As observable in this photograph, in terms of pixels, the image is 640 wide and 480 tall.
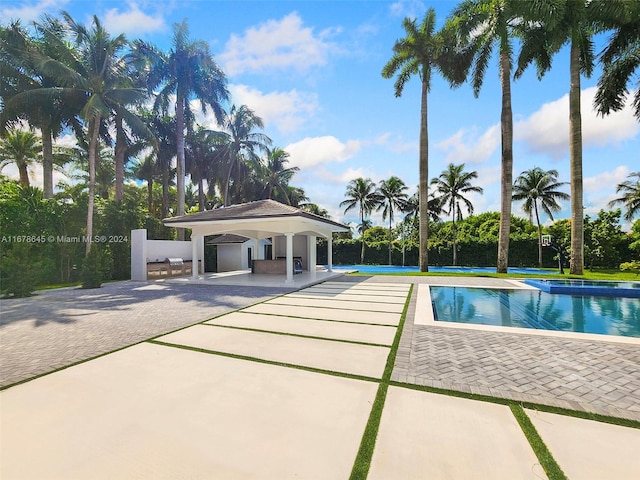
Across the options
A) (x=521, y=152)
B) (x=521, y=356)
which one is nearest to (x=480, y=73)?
(x=521, y=152)

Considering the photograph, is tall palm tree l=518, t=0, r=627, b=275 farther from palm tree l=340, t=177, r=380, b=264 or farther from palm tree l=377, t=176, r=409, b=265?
palm tree l=340, t=177, r=380, b=264

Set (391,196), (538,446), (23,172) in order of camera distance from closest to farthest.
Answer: (538,446), (23,172), (391,196)

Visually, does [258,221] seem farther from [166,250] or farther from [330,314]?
[330,314]

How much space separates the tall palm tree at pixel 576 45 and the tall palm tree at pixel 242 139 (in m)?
19.9

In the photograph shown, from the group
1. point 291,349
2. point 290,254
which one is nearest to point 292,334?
point 291,349

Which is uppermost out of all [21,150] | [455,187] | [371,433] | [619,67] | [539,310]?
[619,67]

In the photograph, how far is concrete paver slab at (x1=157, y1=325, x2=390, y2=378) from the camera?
425cm

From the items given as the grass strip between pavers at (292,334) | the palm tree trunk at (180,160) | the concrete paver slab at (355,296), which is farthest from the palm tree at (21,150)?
the grass strip between pavers at (292,334)

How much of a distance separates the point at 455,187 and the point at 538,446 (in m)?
30.1

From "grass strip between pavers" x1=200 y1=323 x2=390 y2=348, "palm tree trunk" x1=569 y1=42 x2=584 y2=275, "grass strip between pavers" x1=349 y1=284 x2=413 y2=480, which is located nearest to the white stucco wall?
"grass strip between pavers" x1=200 y1=323 x2=390 y2=348

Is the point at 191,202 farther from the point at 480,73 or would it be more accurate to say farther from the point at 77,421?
the point at 77,421

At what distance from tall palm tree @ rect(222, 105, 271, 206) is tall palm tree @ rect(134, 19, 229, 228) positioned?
437cm

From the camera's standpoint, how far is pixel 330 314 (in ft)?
24.4

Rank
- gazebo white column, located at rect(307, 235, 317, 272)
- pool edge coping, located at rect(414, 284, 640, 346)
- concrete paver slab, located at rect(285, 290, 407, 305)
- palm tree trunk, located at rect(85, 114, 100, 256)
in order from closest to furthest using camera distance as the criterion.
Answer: pool edge coping, located at rect(414, 284, 640, 346), concrete paver slab, located at rect(285, 290, 407, 305), palm tree trunk, located at rect(85, 114, 100, 256), gazebo white column, located at rect(307, 235, 317, 272)
